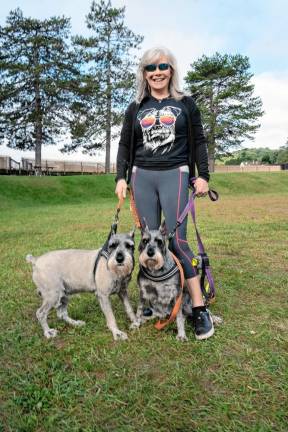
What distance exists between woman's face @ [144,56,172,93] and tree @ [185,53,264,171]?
51964 millimetres

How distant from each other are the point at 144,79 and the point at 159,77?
9.8 inches

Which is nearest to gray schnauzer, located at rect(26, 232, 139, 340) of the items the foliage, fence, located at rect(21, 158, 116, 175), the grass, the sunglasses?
the grass

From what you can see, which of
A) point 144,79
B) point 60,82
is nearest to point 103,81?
point 60,82

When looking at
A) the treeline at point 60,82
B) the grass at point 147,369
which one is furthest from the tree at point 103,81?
→ the grass at point 147,369

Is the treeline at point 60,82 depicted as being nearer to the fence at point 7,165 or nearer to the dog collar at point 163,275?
the fence at point 7,165

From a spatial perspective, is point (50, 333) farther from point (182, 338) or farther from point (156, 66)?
point (156, 66)

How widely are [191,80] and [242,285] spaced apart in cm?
5523

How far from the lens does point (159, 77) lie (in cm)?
490

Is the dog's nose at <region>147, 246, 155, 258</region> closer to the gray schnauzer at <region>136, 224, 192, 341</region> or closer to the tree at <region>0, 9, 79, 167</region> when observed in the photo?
the gray schnauzer at <region>136, 224, 192, 341</region>

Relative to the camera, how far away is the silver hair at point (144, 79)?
487cm

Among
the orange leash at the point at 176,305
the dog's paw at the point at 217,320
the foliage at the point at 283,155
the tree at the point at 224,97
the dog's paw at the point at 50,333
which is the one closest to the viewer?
the orange leash at the point at 176,305

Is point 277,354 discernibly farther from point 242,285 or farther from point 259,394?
point 242,285

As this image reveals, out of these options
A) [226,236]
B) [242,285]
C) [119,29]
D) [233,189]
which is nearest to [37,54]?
[119,29]

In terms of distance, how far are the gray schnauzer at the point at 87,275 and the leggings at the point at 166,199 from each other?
1.27 feet
